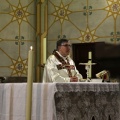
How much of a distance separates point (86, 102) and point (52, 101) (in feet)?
1.54

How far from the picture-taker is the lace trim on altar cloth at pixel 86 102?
2.63 m

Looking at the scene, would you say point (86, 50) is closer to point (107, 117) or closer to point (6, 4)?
point (6, 4)

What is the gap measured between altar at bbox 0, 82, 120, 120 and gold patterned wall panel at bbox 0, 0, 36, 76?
426 centimetres

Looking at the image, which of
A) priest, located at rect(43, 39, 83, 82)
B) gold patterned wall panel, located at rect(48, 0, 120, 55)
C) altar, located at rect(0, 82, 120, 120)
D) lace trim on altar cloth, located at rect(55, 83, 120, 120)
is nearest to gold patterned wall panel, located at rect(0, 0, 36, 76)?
gold patterned wall panel, located at rect(48, 0, 120, 55)

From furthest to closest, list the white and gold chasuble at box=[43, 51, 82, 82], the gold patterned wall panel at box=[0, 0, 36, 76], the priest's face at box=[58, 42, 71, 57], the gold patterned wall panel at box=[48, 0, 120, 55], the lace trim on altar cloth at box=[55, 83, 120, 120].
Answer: the gold patterned wall panel at box=[0, 0, 36, 76], the gold patterned wall panel at box=[48, 0, 120, 55], the priest's face at box=[58, 42, 71, 57], the white and gold chasuble at box=[43, 51, 82, 82], the lace trim on altar cloth at box=[55, 83, 120, 120]

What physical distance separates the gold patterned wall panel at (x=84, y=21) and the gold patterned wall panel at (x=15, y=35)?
1.41 ft

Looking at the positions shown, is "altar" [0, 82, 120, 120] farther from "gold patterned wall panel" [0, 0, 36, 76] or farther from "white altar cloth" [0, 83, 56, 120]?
"gold patterned wall panel" [0, 0, 36, 76]

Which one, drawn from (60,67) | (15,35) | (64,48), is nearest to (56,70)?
(60,67)

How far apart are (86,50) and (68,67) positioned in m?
2.23

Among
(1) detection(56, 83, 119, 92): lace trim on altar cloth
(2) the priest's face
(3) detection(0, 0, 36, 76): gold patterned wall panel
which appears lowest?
(1) detection(56, 83, 119, 92): lace trim on altar cloth

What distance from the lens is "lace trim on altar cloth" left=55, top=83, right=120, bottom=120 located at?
104 inches

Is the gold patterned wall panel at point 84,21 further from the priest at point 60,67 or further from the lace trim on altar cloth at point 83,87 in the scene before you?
the lace trim on altar cloth at point 83,87

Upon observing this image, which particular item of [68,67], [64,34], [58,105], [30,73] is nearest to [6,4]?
[64,34]

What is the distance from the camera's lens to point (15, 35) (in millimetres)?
7141
